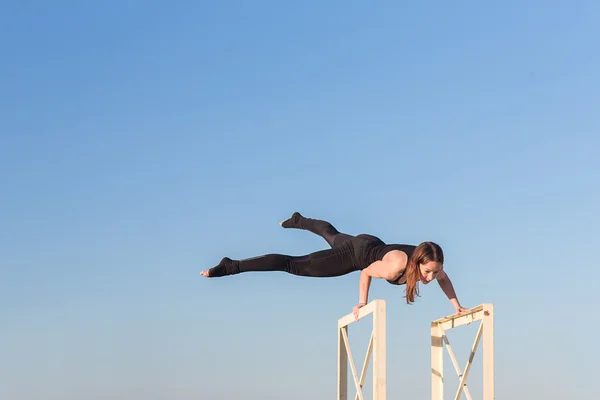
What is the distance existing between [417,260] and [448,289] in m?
0.94

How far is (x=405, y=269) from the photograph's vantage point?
9805 mm

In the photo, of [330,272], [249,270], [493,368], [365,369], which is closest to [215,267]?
[249,270]

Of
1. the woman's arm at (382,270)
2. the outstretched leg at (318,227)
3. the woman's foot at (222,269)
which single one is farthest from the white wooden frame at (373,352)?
the woman's foot at (222,269)

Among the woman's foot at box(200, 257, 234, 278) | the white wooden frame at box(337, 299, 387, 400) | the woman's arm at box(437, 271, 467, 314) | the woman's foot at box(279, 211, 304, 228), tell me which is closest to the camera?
the white wooden frame at box(337, 299, 387, 400)

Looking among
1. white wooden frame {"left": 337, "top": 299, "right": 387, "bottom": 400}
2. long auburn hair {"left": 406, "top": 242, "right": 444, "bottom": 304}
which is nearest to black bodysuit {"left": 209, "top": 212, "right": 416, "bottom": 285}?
white wooden frame {"left": 337, "top": 299, "right": 387, "bottom": 400}

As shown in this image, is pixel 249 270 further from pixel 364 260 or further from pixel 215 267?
pixel 364 260

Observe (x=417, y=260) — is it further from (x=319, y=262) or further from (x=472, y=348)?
(x=319, y=262)

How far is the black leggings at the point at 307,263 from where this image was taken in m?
10.8

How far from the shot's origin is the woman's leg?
10828mm

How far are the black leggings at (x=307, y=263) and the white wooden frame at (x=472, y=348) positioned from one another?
49.8 inches

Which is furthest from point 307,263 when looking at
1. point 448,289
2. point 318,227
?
point 448,289

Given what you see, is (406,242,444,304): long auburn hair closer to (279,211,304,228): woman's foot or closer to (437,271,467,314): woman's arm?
(437,271,467,314): woman's arm

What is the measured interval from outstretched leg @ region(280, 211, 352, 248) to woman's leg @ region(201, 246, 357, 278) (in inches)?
8.7

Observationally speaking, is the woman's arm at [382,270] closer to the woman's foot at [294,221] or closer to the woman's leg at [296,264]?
the woman's leg at [296,264]
